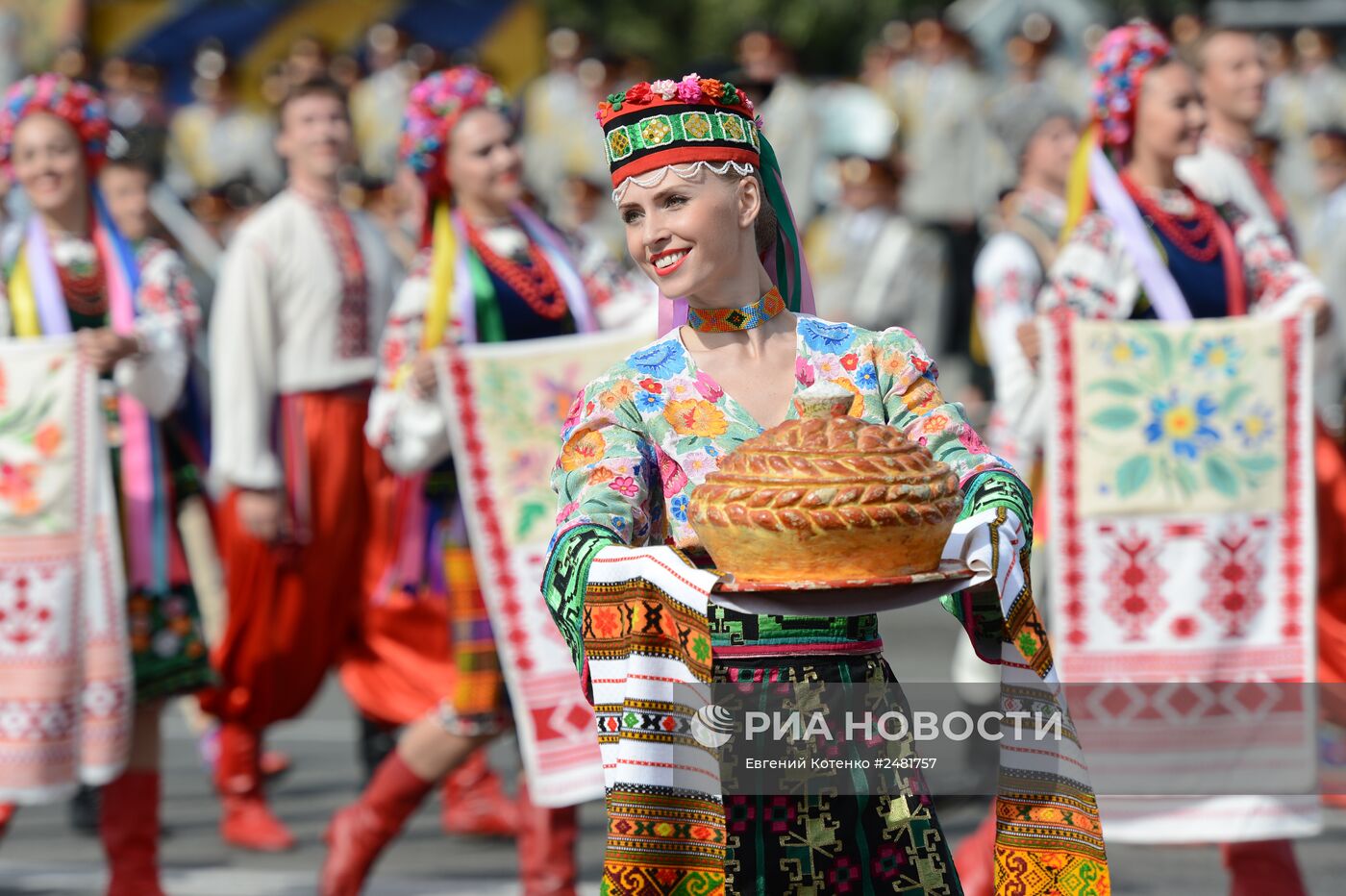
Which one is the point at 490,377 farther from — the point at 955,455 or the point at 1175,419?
the point at 955,455

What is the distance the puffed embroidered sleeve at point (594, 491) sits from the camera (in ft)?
10.4

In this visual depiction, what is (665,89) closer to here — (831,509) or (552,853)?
(831,509)

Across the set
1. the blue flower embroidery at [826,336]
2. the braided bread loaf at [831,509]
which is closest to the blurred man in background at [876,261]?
the blue flower embroidery at [826,336]

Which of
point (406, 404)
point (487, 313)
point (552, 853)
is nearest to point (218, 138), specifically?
point (487, 313)

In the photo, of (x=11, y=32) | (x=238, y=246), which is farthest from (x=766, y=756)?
(x=11, y=32)

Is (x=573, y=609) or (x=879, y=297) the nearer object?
(x=573, y=609)

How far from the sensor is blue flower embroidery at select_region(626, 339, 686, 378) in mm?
3477

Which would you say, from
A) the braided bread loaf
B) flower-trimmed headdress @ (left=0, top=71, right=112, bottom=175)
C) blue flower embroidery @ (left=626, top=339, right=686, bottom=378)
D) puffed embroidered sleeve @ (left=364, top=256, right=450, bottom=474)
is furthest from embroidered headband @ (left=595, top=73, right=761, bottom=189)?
flower-trimmed headdress @ (left=0, top=71, right=112, bottom=175)

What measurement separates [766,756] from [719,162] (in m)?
0.87

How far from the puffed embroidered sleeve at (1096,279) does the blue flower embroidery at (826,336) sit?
95.8 inches

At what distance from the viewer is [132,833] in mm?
6051

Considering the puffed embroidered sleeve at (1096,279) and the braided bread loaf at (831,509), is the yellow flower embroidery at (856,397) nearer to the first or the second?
the braided bread loaf at (831,509)

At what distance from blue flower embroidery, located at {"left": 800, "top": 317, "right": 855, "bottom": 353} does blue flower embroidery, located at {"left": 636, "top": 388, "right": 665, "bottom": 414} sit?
0.85 feet

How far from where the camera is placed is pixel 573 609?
316cm
